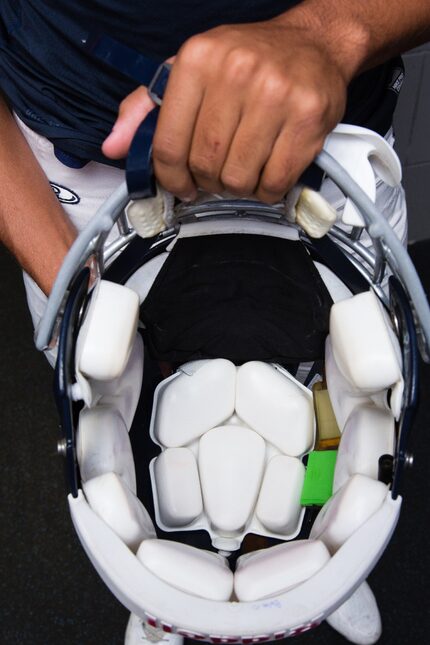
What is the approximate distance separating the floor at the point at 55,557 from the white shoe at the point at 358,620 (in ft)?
0.12

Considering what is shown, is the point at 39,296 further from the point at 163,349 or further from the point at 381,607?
the point at 381,607

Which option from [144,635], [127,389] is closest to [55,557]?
[144,635]

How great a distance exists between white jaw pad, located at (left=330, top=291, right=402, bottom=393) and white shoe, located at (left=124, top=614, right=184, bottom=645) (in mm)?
657

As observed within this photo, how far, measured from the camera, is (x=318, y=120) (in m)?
0.55

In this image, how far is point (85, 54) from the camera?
740mm

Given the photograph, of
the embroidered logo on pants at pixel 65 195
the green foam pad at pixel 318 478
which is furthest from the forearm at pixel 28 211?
the green foam pad at pixel 318 478

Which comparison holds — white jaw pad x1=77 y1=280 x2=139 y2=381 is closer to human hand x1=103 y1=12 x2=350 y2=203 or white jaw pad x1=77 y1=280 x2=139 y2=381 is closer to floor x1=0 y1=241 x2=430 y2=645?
human hand x1=103 y1=12 x2=350 y2=203

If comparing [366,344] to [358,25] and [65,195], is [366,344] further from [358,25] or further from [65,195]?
[65,195]

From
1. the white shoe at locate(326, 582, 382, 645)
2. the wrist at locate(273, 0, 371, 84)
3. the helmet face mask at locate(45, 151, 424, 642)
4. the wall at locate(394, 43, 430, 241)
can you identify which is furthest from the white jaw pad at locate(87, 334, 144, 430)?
the wall at locate(394, 43, 430, 241)

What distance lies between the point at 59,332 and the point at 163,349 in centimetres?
18

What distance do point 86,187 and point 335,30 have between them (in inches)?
14.7

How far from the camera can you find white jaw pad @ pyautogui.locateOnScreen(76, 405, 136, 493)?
0.73 metres

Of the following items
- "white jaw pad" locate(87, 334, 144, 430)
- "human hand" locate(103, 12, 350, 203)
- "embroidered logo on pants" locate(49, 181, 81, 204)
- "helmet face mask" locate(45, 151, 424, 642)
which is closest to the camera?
"human hand" locate(103, 12, 350, 203)

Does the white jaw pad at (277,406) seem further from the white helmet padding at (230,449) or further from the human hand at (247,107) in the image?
the human hand at (247,107)
